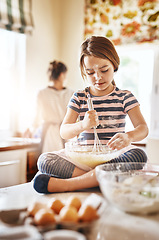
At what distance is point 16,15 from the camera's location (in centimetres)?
308

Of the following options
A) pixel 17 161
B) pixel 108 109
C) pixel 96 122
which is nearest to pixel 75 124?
pixel 96 122

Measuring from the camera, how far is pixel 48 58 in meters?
3.57

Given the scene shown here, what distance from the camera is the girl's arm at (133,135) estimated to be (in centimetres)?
133

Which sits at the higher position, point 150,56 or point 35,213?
point 150,56

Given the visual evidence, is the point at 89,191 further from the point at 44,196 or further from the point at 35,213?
the point at 35,213

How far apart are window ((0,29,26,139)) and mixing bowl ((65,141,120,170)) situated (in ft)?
6.14

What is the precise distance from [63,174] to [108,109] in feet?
1.57

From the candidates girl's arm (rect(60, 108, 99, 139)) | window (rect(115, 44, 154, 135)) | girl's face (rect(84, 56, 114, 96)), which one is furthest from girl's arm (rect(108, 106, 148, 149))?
window (rect(115, 44, 154, 135))

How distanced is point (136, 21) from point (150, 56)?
397 mm

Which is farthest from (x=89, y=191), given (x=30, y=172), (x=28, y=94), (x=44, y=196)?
(x=28, y=94)

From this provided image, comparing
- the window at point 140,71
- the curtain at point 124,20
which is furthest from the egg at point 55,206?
the curtain at point 124,20

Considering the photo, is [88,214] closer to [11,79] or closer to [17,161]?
[17,161]

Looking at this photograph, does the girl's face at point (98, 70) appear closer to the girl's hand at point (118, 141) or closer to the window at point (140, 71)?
the girl's hand at point (118, 141)

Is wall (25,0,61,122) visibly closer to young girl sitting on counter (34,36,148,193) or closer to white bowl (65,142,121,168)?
young girl sitting on counter (34,36,148,193)
